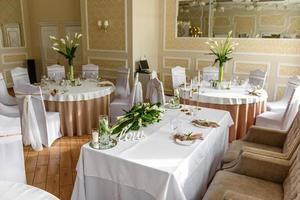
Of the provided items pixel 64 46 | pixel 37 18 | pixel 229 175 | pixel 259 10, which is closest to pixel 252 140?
pixel 229 175

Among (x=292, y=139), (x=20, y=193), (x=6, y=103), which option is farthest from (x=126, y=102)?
(x=20, y=193)

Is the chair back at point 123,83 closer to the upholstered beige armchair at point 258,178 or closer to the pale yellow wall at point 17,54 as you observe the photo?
the upholstered beige armchair at point 258,178

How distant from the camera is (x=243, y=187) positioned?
6.64ft

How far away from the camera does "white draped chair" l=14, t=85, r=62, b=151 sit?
3551 mm

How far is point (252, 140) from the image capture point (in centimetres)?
285

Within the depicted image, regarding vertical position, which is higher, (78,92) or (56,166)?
(78,92)

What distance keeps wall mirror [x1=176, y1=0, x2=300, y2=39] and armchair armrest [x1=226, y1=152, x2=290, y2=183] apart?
4305 mm

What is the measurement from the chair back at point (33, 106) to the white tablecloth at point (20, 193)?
2.13 m

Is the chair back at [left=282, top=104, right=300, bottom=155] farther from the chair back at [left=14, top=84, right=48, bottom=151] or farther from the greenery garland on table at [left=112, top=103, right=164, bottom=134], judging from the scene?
the chair back at [left=14, top=84, right=48, bottom=151]

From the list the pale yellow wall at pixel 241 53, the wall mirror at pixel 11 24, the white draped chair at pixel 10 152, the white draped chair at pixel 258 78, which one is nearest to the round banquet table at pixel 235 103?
the white draped chair at pixel 258 78

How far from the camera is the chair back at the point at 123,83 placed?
507 cm

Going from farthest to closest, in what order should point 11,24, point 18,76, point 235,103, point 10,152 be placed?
point 11,24 → point 18,76 → point 235,103 → point 10,152

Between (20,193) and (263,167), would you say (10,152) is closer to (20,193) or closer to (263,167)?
(20,193)

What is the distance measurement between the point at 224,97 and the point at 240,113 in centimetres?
36
